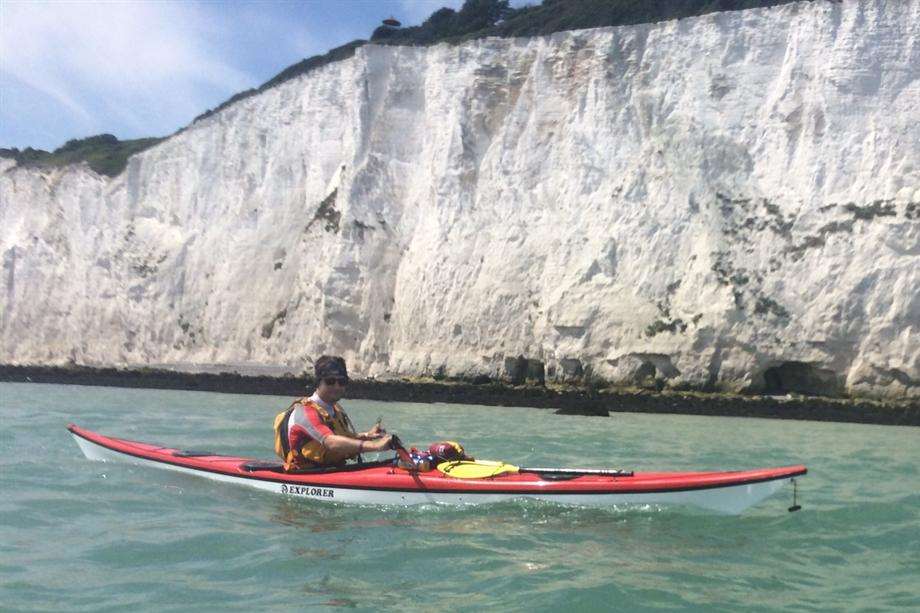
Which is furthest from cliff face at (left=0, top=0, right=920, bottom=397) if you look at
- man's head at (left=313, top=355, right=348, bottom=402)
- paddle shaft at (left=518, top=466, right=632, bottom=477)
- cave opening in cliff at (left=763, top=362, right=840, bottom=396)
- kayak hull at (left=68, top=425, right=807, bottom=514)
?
man's head at (left=313, top=355, right=348, bottom=402)

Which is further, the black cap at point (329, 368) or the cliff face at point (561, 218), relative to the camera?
the cliff face at point (561, 218)

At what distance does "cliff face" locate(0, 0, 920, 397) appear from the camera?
18.6 metres

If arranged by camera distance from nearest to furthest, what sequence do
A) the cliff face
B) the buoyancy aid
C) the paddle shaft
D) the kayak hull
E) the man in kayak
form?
the kayak hull < the paddle shaft < the man in kayak < the buoyancy aid < the cliff face

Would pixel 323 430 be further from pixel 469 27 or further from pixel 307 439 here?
pixel 469 27

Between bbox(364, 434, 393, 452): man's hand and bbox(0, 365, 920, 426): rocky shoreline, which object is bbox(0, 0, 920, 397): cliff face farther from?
bbox(364, 434, 393, 452): man's hand

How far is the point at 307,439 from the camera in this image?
7.51m

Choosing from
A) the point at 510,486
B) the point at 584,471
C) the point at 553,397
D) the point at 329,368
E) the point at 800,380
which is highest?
the point at 800,380

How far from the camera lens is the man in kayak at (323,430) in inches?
287

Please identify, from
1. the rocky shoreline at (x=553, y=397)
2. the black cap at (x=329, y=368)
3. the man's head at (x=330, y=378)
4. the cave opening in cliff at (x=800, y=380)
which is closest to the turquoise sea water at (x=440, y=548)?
the man's head at (x=330, y=378)

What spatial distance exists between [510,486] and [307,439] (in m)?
1.74

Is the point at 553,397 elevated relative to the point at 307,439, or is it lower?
elevated

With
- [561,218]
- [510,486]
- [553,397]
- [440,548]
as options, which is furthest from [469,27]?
[440,548]

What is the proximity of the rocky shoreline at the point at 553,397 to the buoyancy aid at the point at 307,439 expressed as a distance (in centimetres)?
914

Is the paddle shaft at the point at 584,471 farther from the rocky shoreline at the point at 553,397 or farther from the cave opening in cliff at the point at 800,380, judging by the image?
the cave opening in cliff at the point at 800,380
